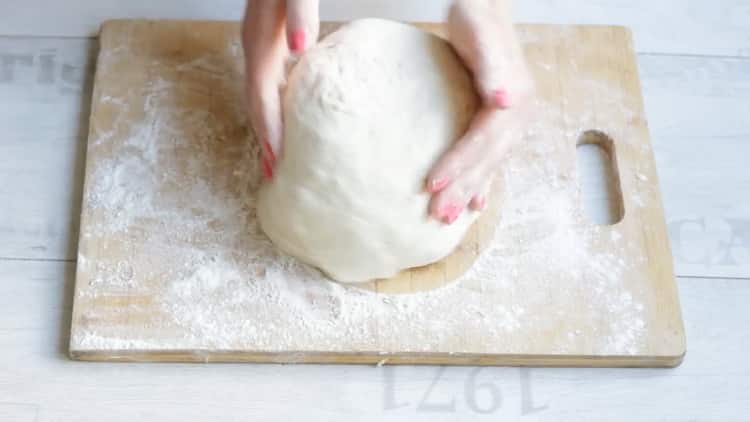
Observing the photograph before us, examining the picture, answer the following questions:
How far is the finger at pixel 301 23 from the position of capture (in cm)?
118

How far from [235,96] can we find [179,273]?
0.32m

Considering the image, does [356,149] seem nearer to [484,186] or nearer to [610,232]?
[484,186]

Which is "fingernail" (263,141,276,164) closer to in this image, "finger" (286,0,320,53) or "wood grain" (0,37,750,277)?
"finger" (286,0,320,53)

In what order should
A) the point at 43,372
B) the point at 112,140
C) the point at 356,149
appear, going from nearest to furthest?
the point at 356,149 < the point at 43,372 < the point at 112,140

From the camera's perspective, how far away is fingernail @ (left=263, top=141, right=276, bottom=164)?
4.23ft

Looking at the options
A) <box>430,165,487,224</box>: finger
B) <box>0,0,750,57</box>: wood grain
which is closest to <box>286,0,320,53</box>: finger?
<box>430,165,487,224</box>: finger

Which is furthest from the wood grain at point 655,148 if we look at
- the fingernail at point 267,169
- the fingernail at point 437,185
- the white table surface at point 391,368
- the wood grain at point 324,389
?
the fingernail at point 437,185

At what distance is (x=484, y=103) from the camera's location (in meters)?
1.24

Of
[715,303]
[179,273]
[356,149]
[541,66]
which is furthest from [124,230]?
[715,303]

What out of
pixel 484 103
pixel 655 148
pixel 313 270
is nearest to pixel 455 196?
pixel 484 103

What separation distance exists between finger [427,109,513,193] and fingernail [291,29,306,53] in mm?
239

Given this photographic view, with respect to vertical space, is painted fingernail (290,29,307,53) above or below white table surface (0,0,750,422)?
above

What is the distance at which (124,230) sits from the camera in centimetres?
138

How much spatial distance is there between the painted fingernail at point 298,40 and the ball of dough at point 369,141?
0.03 metres
